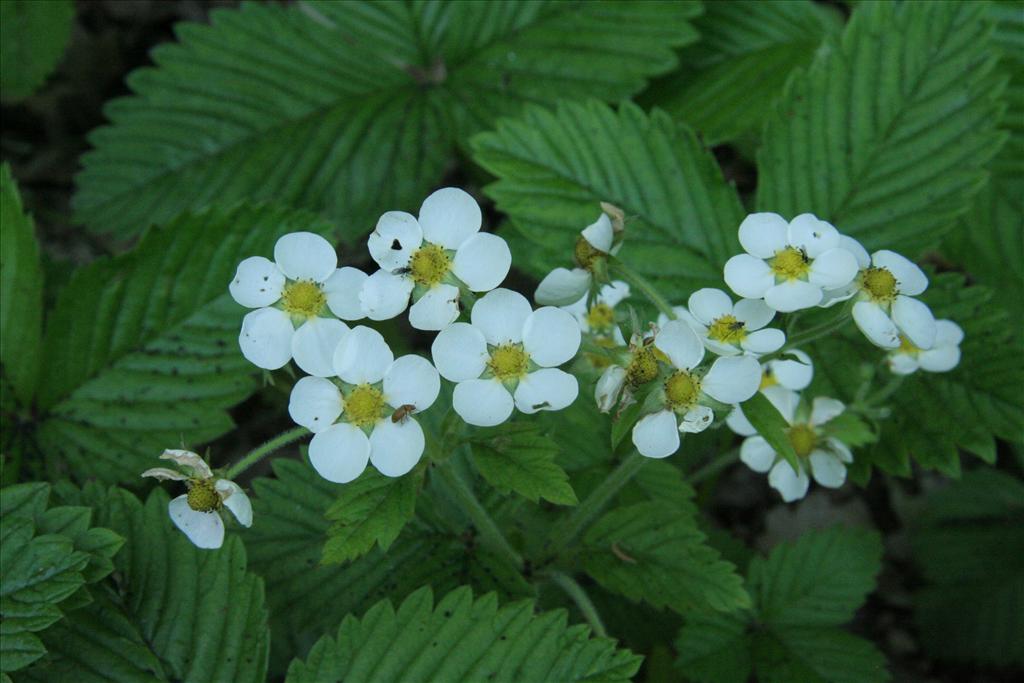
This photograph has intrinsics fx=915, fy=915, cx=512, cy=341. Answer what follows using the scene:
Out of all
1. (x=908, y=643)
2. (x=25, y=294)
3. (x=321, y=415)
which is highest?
(x=321, y=415)

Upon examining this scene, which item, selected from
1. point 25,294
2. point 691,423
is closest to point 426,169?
point 25,294

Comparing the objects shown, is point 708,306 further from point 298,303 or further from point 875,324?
point 298,303

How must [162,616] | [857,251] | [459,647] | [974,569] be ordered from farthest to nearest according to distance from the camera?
[974,569] → [162,616] → [459,647] → [857,251]

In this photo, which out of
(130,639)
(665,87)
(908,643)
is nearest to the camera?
(130,639)

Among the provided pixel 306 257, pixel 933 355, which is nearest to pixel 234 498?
pixel 306 257

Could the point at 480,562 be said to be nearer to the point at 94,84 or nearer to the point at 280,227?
the point at 280,227

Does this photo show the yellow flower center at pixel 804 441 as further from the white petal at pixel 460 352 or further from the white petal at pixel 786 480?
the white petal at pixel 460 352

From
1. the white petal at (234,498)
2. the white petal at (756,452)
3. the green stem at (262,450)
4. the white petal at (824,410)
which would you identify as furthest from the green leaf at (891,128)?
the white petal at (234,498)
